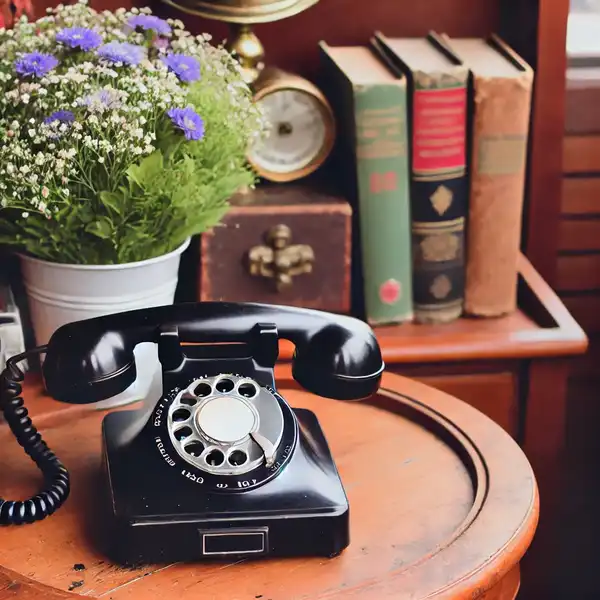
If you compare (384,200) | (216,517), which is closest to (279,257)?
(384,200)

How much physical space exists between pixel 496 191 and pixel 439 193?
2.8 inches

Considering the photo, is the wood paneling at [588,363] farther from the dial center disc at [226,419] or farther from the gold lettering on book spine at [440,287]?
the dial center disc at [226,419]

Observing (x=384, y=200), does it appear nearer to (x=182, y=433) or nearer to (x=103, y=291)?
(x=103, y=291)

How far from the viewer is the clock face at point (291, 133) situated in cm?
127

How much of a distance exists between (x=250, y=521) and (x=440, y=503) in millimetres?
202

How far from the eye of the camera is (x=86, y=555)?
812 mm

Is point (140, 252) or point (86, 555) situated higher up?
point (140, 252)

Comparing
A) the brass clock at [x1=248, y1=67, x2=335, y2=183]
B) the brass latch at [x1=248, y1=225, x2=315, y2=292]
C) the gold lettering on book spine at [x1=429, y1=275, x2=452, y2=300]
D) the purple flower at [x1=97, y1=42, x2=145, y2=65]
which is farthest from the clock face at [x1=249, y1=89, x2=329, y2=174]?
the purple flower at [x1=97, y1=42, x2=145, y2=65]

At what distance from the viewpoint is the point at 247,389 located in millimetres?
862

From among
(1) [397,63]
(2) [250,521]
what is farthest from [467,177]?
(2) [250,521]

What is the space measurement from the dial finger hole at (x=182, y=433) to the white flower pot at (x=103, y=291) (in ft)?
0.46

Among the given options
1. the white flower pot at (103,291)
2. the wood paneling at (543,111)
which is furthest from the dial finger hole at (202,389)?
the wood paneling at (543,111)

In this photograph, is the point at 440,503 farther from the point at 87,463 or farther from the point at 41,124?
the point at 41,124

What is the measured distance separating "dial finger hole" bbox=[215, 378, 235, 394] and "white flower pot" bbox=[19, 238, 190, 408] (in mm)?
119
